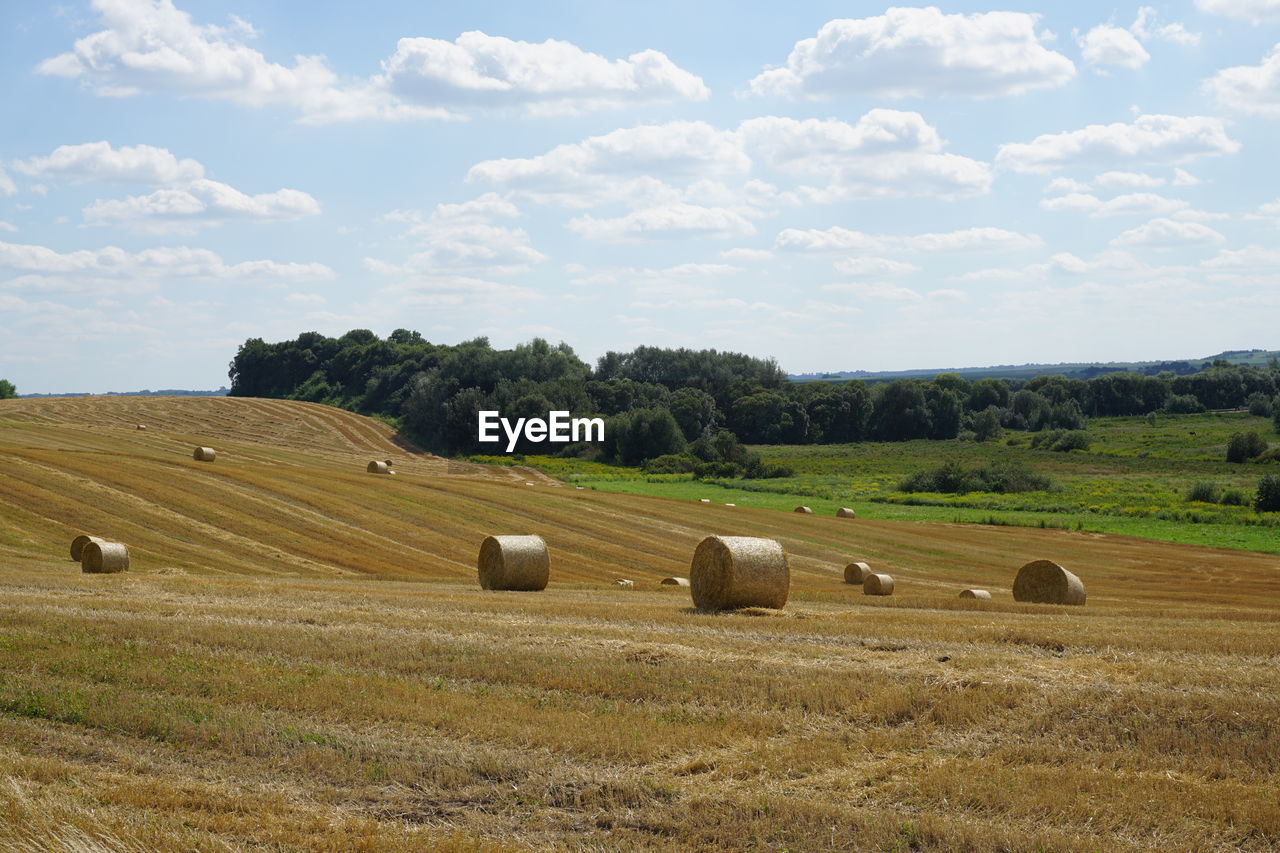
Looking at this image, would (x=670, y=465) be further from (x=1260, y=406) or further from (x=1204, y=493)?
(x=1260, y=406)

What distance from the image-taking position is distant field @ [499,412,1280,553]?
205 feet

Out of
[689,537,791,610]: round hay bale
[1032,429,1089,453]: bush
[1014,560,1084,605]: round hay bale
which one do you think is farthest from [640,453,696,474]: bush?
[689,537,791,610]: round hay bale

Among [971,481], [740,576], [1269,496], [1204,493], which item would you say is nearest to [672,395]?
[971,481]

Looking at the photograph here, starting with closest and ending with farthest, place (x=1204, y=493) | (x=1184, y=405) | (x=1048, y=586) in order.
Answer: (x=1048, y=586), (x=1204, y=493), (x=1184, y=405)

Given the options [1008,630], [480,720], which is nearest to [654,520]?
[1008,630]

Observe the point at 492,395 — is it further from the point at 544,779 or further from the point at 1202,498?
the point at 544,779

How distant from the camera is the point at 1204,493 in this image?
238 ft

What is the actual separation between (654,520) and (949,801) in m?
41.5

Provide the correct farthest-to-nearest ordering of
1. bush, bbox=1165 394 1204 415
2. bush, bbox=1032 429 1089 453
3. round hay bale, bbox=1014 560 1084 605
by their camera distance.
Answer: bush, bbox=1165 394 1204 415, bush, bbox=1032 429 1089 453, round hay bale, bbox=1014 560 1084 605

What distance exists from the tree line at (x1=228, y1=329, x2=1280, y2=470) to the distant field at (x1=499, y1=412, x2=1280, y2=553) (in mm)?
6403

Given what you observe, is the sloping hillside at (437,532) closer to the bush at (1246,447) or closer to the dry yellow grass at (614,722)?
the dry yellow grass at (614,722)

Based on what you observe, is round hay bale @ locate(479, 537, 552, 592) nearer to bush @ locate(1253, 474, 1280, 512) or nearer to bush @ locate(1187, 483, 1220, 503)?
bush @ locate(1253, 474, 1280, 512)

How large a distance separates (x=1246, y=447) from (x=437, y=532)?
81668mm

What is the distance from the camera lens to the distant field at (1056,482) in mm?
62406
